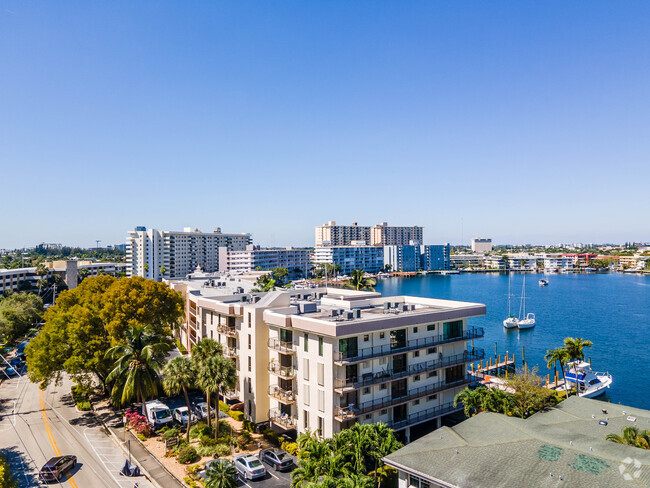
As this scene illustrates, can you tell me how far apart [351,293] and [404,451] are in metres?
25.7

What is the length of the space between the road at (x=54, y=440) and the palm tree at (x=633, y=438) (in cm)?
3164

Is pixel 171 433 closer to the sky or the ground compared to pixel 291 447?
closer to the sky

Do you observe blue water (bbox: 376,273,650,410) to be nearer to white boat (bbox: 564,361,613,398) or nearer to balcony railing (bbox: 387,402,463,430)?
white boat (bbox: 564,361,613,398)

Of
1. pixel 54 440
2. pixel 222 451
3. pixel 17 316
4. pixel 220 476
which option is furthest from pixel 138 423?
pixel 17 316

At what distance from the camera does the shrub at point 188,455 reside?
31.7 meters

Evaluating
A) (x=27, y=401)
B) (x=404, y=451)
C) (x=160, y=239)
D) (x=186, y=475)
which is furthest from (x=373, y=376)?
(x=160, y=239)

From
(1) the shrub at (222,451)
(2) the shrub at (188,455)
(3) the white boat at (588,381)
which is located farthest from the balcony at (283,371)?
(3) the white boat at (588,381)

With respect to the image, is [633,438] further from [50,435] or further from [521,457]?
[50,435]

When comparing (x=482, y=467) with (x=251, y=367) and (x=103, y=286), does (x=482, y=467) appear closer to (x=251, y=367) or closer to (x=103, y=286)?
(x=251, y=367)

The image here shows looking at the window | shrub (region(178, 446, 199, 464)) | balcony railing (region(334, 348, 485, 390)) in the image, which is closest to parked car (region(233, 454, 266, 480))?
shrub (region(178, 446, 199, 464))

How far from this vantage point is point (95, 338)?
43094mm

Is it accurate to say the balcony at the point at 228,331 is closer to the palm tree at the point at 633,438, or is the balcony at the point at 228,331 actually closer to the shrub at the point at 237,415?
the shrub at the point at 237,415

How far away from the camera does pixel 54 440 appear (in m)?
35.9

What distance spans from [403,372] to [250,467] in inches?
544
